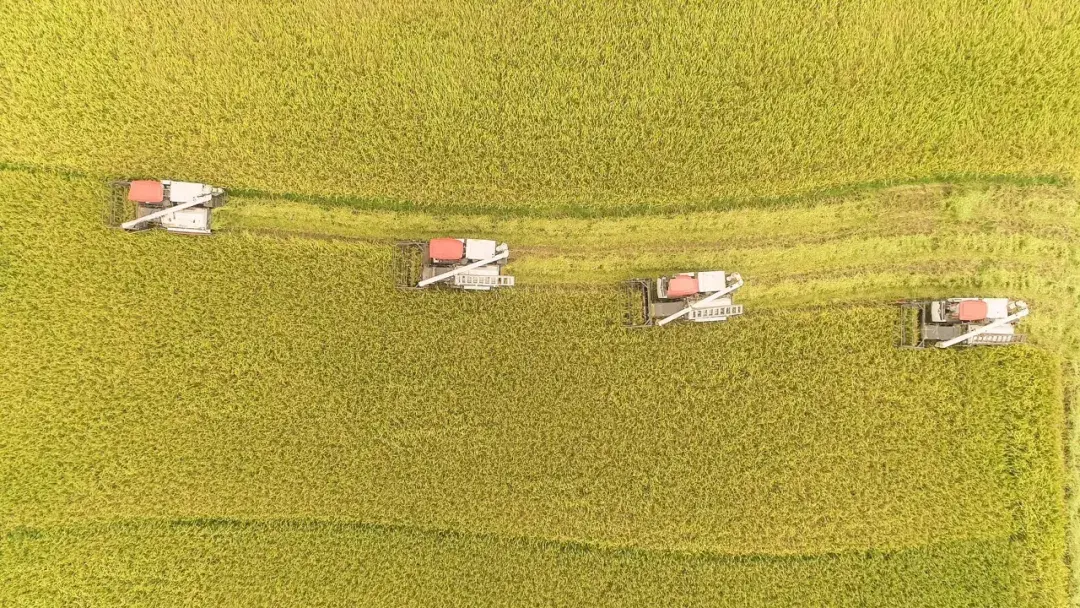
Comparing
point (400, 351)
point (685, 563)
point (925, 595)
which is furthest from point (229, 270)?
A: point (925, 595)

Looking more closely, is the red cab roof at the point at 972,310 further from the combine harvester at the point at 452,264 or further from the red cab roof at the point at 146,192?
the red cab roof at the point at 146,192

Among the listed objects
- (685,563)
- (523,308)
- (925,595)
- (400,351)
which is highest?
(523,308)

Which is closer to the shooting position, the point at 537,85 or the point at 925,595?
the point at 925,595

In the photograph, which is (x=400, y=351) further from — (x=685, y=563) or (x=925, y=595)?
(x=925, y=595)

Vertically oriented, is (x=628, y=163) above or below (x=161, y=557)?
above

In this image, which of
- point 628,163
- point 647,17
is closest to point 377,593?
point 628,163

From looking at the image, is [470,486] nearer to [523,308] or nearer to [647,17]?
[523,308]
